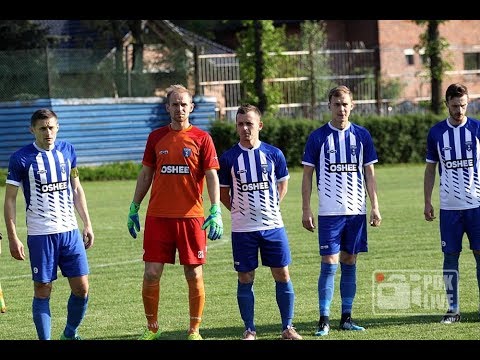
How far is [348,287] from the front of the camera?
953 centimetres

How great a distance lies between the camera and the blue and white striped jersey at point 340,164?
9.50 metres

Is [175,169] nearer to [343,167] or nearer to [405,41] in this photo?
[343,167]

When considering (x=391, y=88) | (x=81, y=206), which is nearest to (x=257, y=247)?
(x=81, y=206)

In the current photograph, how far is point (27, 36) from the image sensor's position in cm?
3803

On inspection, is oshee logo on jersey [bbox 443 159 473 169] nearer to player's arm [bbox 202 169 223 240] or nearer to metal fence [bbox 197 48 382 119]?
player's arm [bbox 202 169 223 240]

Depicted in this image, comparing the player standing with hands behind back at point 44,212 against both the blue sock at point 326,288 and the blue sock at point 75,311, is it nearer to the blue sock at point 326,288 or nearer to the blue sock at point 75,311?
the blue sock at point 75,311

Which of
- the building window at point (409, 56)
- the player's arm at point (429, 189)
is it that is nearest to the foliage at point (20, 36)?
the building window at point (409, 56)

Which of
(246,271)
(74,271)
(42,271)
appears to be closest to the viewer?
(42,271)

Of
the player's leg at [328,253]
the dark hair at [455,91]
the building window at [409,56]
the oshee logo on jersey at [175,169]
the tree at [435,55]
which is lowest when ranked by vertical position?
the player's leg at [328,253]

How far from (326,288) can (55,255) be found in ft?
7.59

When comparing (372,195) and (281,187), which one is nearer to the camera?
(281,187)

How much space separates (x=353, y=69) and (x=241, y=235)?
108ft

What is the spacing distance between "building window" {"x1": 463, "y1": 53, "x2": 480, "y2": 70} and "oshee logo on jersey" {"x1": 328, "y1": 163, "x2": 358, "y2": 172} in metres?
41.3

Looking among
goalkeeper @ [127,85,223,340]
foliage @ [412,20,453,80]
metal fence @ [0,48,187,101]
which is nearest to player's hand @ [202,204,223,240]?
goalkeeper @ [127,85,223,340]
